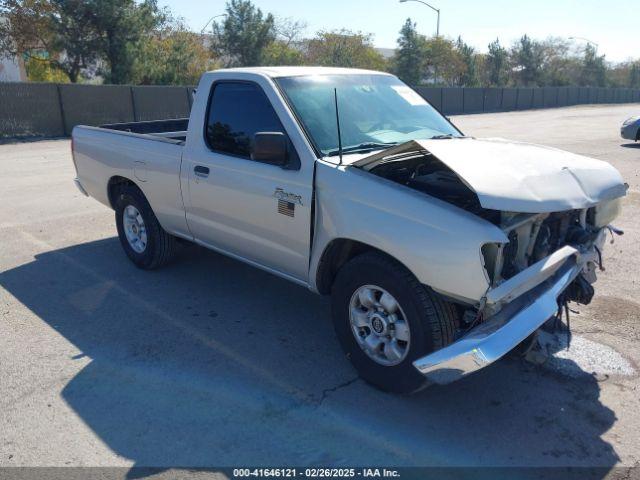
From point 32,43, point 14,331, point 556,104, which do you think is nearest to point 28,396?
point 14,331

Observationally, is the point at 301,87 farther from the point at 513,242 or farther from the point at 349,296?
the point at 513,242

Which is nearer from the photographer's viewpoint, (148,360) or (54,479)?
(54,479)

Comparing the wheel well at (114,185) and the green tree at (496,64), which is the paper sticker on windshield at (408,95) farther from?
the green tree at (496,64)

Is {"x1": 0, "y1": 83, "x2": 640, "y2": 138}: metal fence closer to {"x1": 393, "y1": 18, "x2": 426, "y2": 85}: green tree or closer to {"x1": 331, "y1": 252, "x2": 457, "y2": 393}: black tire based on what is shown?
{"x1": 331, "y1": 252, "x2": 457, "y2": 393}: black tire

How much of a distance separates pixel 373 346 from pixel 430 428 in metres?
0.61

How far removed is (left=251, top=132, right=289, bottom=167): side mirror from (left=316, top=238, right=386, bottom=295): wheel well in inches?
27.2

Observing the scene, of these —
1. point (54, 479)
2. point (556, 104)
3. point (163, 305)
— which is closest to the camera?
point (54, 479)

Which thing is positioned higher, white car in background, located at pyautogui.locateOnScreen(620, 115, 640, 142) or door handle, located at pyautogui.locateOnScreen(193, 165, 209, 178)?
door handle, located at pyautogui.locateOnScreen(193, 165, 209, 178)

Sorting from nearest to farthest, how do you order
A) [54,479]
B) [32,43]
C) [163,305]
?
[54,479]
[163,305]
[32,43]

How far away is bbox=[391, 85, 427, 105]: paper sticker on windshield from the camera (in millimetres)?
4824

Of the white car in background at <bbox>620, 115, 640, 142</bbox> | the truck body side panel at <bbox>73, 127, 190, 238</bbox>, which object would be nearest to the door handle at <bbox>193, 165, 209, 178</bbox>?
the truck body side panel at <bbox>73, 127, 190, 238</bbox>

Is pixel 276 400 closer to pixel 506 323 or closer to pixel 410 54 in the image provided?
pixel 506 323

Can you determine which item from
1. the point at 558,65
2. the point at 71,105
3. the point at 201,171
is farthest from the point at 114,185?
the point at 558,65

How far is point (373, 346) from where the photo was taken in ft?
11.8
